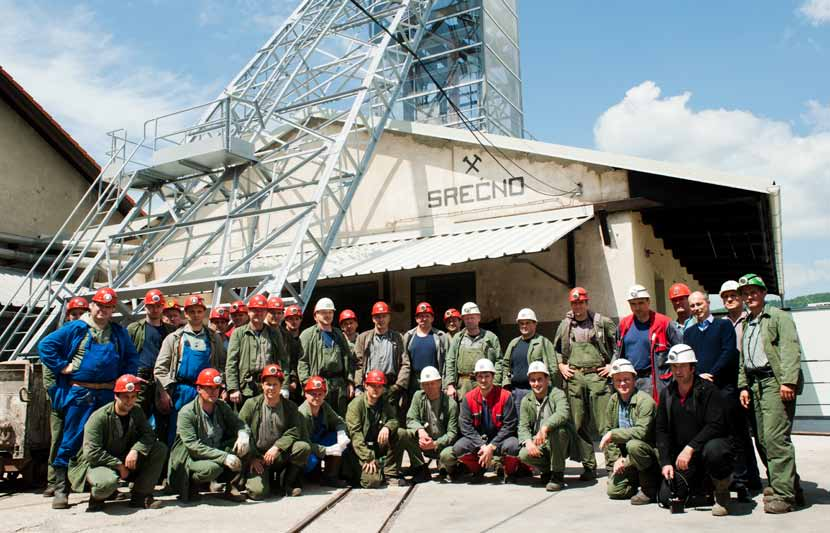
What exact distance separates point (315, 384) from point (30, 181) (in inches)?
489

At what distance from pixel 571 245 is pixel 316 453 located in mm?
5839

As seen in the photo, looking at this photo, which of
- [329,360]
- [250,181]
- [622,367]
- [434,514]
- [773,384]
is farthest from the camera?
[250,181]

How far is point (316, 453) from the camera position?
6742 mm

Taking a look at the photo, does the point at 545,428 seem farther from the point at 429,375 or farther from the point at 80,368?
the point at 80,368

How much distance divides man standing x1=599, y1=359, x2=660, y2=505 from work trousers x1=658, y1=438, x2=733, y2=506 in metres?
0.23

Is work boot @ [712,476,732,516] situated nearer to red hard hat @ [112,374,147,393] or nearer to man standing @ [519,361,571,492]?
man standing @ [519,361,571,492]

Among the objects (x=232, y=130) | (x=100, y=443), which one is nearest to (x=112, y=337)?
(x=100, y=443)

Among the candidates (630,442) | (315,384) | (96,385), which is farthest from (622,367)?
(96,385)

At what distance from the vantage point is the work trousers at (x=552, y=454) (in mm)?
6410

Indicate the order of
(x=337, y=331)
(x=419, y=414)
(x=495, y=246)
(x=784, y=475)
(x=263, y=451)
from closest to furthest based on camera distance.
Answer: (x=784, y=475)
(x=263, y=451)
(x=419, y=414)
(x=337, y=331)
(x=495, y=246)

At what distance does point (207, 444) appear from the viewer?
20.5ft

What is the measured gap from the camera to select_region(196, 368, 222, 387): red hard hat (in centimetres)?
623

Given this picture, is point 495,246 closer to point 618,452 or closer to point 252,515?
point 618,452

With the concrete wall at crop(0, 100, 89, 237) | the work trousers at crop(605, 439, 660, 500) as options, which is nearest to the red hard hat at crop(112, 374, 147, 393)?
the work trousers at crop(605, 439, 660, 500)
